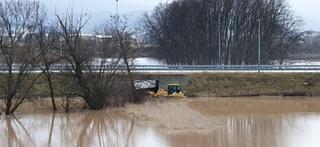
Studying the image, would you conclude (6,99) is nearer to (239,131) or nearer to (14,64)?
(14,64)

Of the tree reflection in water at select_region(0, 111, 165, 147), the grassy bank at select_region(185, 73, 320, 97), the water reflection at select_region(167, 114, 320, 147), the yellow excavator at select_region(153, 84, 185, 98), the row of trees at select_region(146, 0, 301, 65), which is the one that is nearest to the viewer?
the water reflection at select_region(167, 114, 320, 147)


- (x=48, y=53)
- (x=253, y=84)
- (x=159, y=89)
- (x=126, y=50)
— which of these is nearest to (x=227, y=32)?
(x=253, y=84)

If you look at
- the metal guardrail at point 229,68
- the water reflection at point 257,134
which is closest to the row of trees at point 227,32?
the metal guardrail at point 229,68

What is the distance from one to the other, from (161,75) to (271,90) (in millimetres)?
10474

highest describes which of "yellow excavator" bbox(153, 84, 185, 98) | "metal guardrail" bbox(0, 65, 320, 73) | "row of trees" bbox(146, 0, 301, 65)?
"row of trees" bbox(146, 0, 301, 65)

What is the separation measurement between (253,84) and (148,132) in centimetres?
2520

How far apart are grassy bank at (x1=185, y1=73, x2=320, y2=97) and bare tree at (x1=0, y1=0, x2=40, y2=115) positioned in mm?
15701

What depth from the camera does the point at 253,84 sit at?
174ft

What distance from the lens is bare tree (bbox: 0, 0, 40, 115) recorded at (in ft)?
136

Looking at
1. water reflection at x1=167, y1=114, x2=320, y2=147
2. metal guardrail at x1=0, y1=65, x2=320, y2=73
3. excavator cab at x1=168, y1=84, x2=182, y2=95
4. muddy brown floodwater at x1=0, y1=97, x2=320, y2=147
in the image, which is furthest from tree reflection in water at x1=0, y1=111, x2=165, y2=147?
metal guardrail at x1=0, y1=65, x2=320, y2=73

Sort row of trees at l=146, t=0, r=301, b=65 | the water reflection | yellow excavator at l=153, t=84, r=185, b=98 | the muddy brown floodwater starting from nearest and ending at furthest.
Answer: the water reflection
the muddy brown floodwater
yellow excavator at l=153, t=84, r=185, b=98
row of trees at l=146, t=0, r=301, b=65

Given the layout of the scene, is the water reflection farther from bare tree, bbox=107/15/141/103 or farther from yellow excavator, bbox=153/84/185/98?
yellow excavator, bbox=153/84/185/98

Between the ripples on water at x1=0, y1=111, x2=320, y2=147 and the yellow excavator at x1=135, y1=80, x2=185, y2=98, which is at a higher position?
the yellow excavator at x1=135, y1=80, x2=185, y2=98

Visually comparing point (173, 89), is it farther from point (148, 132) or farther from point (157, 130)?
point (148, 132)
